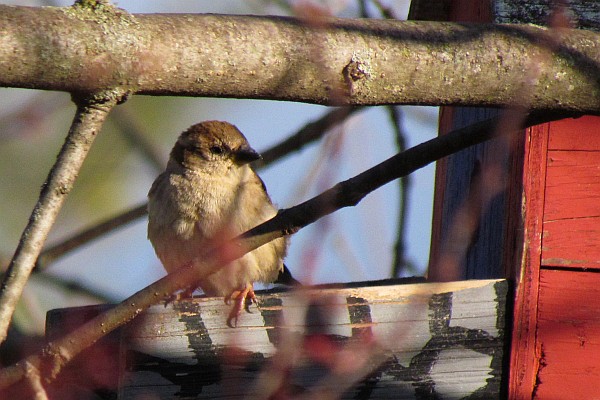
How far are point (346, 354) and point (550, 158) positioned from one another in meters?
0.96

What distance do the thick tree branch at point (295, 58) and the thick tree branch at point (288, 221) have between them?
16 cm

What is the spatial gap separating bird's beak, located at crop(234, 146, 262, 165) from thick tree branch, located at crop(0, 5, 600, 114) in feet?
7.40

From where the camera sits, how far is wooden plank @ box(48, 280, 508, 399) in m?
3.02

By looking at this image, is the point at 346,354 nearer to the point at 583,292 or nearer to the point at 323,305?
the point at 323,305

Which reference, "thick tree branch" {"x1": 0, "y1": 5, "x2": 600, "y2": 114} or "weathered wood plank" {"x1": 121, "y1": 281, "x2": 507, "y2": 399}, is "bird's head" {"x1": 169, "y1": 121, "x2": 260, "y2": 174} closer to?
"weathered wood plank" {"x1": 121, "y1": 281, "x2": 507, "y2": 399}

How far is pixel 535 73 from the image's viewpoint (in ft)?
7.89

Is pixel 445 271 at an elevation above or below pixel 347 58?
below

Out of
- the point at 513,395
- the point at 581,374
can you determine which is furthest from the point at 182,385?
the point at 581,374

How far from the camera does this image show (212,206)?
4.43 m

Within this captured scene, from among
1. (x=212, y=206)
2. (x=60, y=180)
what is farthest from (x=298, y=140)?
(x=60, y=180)

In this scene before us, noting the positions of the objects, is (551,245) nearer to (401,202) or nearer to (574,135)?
(574,135)

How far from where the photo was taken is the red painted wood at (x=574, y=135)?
3254 millimetres

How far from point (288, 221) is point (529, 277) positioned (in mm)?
1155

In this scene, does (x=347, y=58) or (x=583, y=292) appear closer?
(x=347, y=58)
